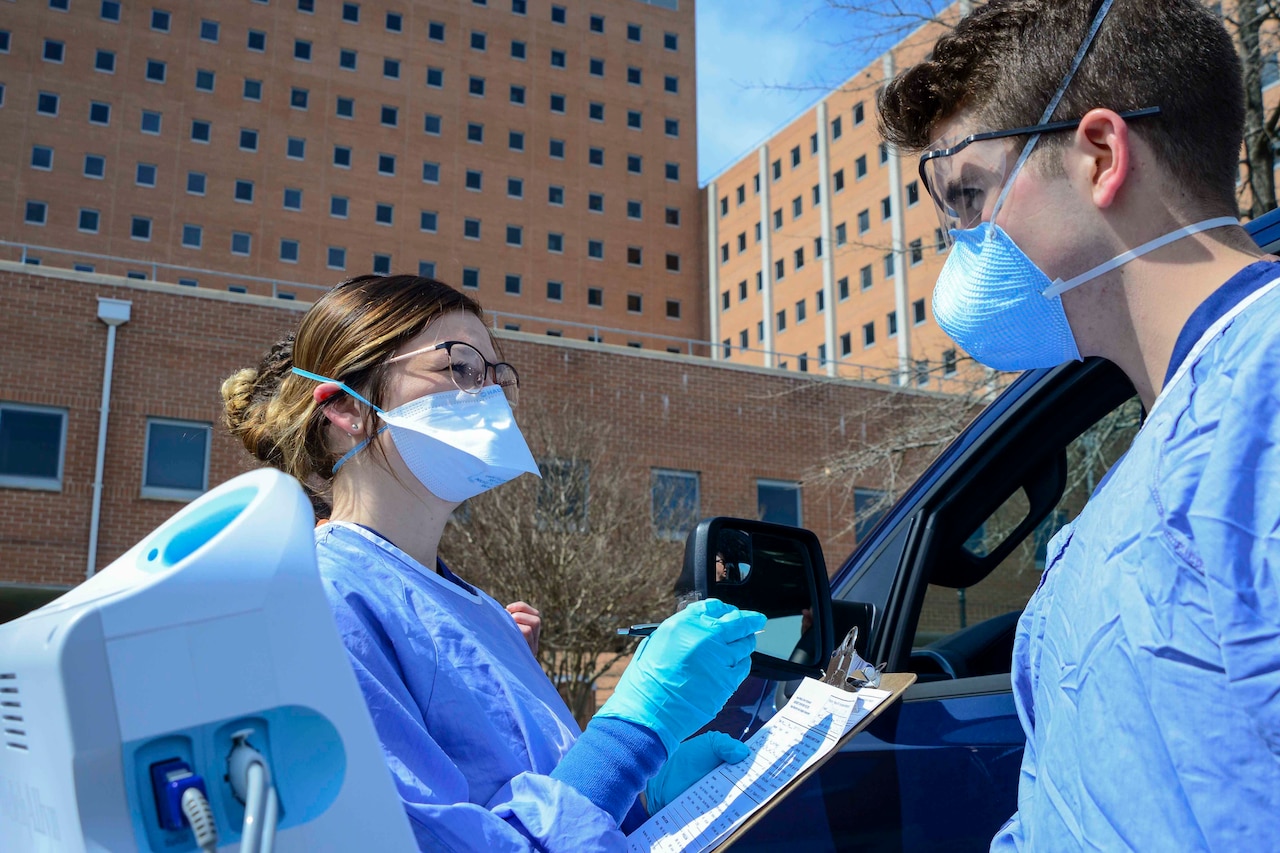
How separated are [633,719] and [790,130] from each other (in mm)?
53264

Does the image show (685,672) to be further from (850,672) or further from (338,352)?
(338,352)

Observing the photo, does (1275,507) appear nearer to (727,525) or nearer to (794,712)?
(794,712)

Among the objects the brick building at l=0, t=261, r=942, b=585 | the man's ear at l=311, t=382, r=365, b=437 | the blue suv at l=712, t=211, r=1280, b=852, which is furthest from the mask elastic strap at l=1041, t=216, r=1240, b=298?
the brick building at l=0, t=261, r=942, b=585

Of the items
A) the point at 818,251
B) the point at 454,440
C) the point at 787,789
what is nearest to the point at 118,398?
the point at 454,440

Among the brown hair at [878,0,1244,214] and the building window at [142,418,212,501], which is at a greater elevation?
the building window at [142,418,212,501]

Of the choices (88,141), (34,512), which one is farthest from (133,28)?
(34,512)

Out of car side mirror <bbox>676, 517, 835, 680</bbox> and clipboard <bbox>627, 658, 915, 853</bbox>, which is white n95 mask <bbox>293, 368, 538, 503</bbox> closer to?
car side mirror <bbox>676, 517, 835, 680</bbox>

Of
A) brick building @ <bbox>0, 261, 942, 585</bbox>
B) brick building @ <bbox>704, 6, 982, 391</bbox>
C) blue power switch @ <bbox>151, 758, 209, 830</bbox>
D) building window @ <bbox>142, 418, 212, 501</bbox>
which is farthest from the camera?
brick building @ <bbox>704, 6, 982, 391</bbox>

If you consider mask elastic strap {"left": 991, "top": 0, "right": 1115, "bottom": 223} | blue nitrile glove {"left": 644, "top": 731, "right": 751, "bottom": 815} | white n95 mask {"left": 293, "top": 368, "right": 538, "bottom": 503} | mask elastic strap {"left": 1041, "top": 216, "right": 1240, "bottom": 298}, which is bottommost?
blue nitrile glove {"left": 644, "top": 731, "right": 751, "bottom": 815}

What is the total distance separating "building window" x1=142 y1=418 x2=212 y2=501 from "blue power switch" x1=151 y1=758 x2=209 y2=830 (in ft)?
64.4

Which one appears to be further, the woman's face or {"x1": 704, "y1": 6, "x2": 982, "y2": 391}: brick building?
{"x1": 704, "y1": 6, "x2": 982, "y2": 391}: brick building

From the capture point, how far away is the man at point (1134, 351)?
3.38ft

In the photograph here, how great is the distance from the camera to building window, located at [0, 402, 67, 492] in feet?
60.2

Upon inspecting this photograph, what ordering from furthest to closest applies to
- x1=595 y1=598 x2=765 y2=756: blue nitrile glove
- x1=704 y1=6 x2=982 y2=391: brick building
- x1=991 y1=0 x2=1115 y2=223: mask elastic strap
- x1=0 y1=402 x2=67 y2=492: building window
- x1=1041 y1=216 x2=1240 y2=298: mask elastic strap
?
x1=704 y1=6 x2=982 y2=391: brick building → x1=0 y1=402 x2=67 y2=492: building window → x1=595 y1=598 x2=765 y2=756: blue nitrile glove → x1=991 y1=0 x2=1115 y2=223: mask elastic strap → x1=1041 y1=216 x2=1240 y2=298: mask elastic strap
